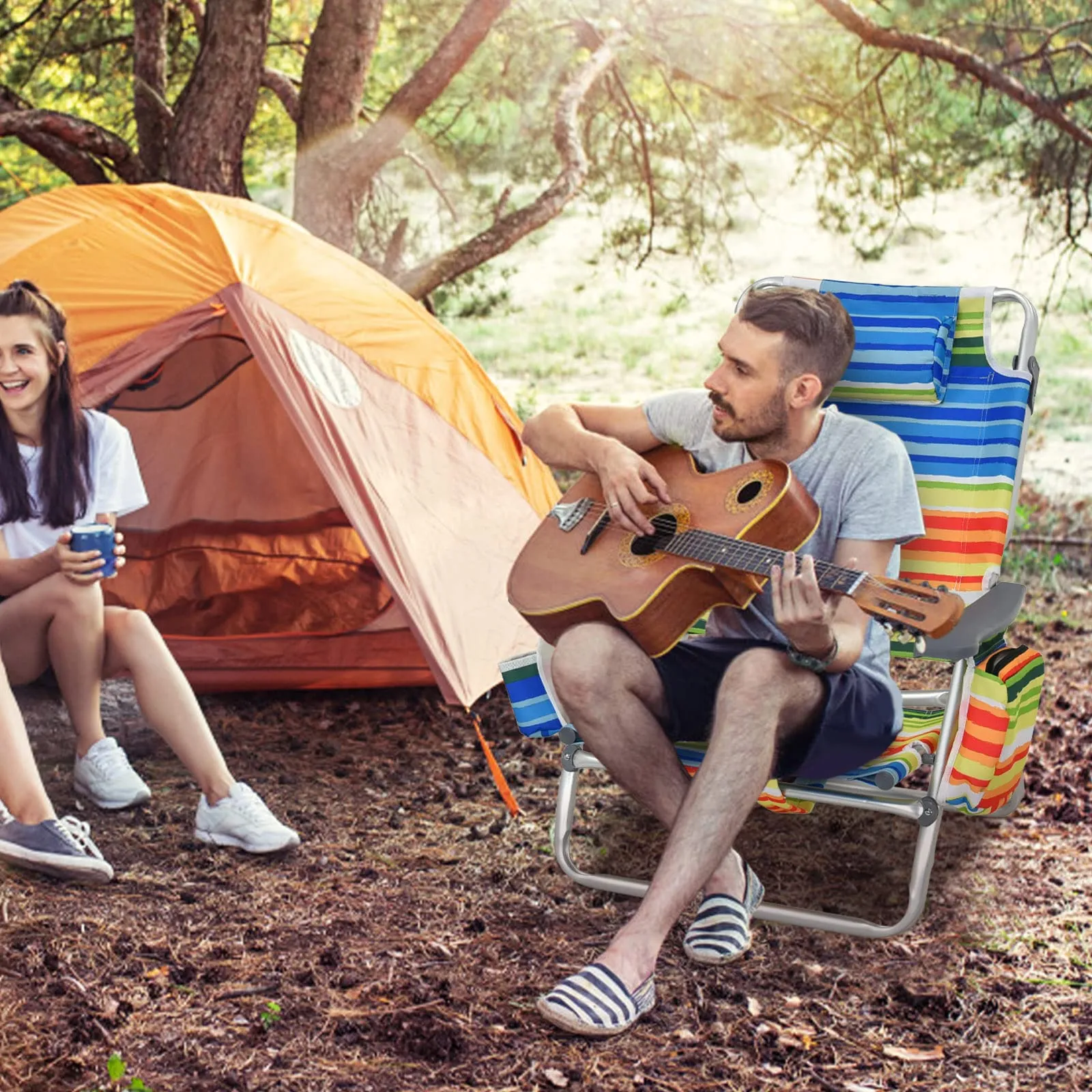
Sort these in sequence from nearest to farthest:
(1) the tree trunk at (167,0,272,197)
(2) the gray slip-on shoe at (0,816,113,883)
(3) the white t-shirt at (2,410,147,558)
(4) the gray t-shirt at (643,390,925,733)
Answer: (4) the gray t-shirt at (643,390,925,733) → (2) the gray slip-on shoe at (0,816,113,883) → (3) the white t-shirt at (2,410,147,558) → (1) the tree trunk at (167,0,272,197)

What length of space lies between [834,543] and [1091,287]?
15.0 metres

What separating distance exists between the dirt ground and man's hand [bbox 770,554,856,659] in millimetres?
668

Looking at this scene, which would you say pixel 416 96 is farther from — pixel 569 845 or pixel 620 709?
pixel 620 709

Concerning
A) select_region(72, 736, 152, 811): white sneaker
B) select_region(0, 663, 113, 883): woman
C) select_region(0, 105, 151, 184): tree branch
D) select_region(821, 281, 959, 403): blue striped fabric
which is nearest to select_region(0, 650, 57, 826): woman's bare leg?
select_region(0, 663, 113, 883): woman

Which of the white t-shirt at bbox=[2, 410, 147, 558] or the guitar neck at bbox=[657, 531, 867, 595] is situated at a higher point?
the guitar neck at bbox=[657, 531, 867, 595]

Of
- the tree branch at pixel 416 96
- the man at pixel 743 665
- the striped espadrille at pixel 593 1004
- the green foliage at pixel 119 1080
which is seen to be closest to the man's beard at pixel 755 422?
the man at pixel 743 665

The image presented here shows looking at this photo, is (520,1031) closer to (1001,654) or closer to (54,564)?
(1001,654)

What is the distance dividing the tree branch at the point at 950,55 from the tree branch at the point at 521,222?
1.23 meters

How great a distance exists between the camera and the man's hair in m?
2.58

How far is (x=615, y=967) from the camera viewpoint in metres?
2.26

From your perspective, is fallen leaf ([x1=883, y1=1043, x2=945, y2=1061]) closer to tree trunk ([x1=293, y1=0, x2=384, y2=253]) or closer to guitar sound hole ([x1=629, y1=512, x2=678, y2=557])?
guitar sound hole ([x1=629, y1=512, x2=678, y2=557])

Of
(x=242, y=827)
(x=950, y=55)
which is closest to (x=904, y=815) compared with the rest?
(x=242, y=827)

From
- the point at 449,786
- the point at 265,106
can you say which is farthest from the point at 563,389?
the point at 449,786

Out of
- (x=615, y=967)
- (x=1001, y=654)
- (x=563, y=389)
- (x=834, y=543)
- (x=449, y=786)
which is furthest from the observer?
(x=563, y=389)
